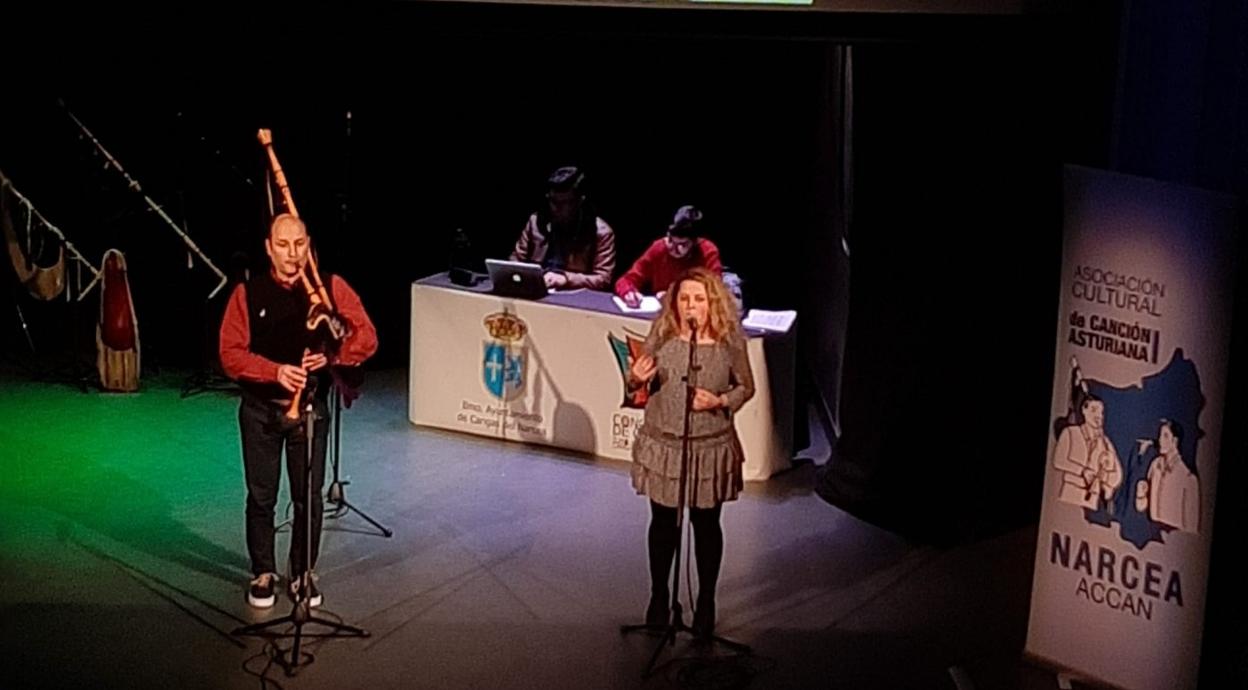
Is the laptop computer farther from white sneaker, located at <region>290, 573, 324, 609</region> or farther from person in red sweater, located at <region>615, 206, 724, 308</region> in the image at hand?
white sneaker, located at <region>290, 573, 324, 609</region>

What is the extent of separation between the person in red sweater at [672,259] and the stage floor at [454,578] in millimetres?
877

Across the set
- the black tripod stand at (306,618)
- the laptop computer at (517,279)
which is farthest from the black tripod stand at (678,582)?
the laptop computer at (517,279)

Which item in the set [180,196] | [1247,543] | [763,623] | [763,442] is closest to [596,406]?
Result: [763,442]

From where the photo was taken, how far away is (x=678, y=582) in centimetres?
766

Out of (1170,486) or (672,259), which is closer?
(1170,486)

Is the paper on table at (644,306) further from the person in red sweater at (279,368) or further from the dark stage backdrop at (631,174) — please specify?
the person in red sweater at (279,368)

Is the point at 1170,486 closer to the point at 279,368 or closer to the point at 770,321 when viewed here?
the point at 770,321

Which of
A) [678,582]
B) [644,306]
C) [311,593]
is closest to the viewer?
[311,593]

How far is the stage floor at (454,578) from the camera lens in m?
7.10

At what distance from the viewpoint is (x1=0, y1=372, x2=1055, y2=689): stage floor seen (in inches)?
279

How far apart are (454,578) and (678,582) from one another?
929mm

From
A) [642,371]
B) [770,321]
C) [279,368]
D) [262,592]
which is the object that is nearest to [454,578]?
[262,592]

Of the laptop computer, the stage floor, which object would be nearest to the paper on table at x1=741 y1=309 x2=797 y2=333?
the stage floor

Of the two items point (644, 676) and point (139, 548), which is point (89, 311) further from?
point (644, 676)
